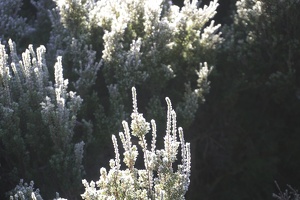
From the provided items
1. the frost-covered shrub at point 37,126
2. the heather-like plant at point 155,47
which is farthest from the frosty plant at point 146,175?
the heather-like plant at point 155,47

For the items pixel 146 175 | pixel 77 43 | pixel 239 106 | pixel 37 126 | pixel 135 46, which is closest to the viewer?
pixel 146 175

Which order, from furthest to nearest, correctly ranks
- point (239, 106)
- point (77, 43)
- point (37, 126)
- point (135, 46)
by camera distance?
point (239, 106) → point (77, 43) → point (135, 46) → point (37, 126)

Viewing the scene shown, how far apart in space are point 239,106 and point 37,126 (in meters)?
3.15

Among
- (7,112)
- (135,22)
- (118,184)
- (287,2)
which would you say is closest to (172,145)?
(118,184)

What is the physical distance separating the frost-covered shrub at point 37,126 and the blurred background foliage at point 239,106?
469 mm

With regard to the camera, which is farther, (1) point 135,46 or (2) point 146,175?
(1) point 135,46

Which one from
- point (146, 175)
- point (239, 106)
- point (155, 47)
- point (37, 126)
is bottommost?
point (146, 175)

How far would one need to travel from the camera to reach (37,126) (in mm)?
4098

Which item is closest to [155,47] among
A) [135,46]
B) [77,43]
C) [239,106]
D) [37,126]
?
[135,46]

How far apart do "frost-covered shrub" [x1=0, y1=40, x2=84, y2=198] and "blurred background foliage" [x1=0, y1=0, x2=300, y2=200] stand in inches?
18.5

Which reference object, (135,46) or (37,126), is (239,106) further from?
(37,126)

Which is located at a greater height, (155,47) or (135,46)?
A: (155,47)

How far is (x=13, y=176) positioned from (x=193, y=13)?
2.63 meters

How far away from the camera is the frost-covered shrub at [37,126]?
388 cm
